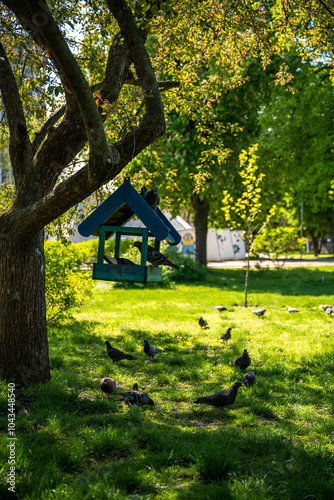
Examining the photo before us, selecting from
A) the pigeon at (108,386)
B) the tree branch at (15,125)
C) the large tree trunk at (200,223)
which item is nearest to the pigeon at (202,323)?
the pigeon at (108,386)

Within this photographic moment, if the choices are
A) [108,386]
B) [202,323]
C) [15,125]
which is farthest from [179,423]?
[202,323]

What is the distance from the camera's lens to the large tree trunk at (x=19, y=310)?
5078 millimetres

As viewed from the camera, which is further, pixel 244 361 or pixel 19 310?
pixel 244 361

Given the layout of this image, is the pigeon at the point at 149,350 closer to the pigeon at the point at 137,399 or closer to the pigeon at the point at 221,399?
the pigeon at the point at 137,399

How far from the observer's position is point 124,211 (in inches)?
186

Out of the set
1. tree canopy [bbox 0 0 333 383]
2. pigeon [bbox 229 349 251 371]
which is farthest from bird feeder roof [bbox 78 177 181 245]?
pigeon [bbox 229 349 251 371]

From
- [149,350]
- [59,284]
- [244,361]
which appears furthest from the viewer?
[59,284]

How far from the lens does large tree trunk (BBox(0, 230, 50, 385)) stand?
16.7 ft

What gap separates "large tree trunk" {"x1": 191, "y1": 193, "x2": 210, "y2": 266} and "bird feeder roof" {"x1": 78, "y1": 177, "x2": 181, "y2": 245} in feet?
55.9

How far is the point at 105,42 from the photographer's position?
812 cm

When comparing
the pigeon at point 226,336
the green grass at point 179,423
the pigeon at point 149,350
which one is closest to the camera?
the green grass at point 179,423

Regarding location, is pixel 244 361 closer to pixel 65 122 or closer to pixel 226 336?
pixel 226 336

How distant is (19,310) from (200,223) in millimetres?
17020

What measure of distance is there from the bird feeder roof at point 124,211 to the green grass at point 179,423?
1.97 metres
